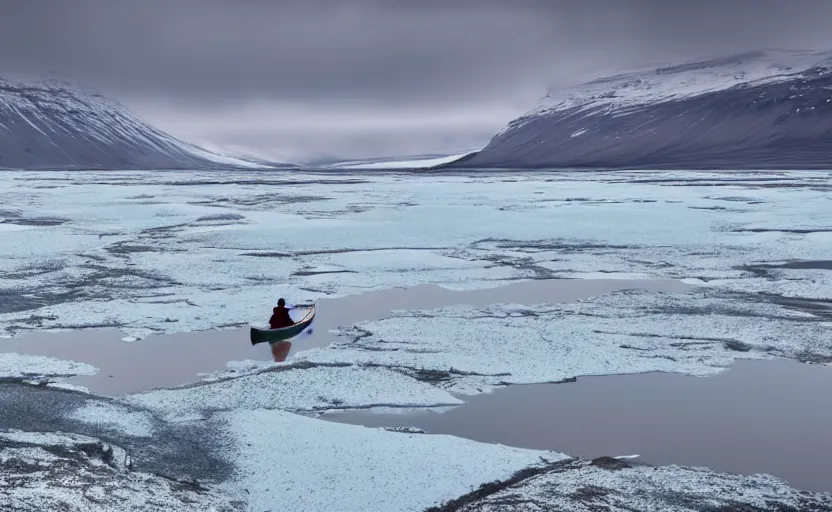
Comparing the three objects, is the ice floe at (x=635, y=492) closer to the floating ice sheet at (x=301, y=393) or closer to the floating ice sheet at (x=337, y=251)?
the floating ice sheet at (x=301, y=393)

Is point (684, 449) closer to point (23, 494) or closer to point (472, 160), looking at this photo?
point (23, 494)

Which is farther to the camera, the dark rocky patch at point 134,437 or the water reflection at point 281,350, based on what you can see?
the water reflection at point 281,350

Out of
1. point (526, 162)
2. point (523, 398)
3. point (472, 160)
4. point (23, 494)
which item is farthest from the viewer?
point (472, 160)

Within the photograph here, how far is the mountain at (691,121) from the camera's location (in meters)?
121

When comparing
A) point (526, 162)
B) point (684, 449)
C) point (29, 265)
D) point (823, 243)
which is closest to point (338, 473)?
point (684, 449)

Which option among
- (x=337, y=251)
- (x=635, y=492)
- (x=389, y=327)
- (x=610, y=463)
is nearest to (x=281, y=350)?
(x=389, y=327)

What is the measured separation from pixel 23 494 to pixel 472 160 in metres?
153

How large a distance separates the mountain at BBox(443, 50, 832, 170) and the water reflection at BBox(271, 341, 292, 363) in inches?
3723

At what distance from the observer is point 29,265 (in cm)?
1409

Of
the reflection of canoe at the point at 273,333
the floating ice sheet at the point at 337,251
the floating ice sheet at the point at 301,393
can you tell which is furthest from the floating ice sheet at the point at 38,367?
the reflection of canoe at the point at 273,333

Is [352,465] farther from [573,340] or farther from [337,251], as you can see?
[337,251]

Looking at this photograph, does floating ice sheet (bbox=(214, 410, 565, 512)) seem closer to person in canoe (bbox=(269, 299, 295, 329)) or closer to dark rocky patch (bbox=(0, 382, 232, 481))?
dark rocky patch (bbox=(0, 382, 232, 481))

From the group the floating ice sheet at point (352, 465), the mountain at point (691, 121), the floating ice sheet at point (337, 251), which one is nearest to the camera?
the floating ice sheet at point (352, 465)

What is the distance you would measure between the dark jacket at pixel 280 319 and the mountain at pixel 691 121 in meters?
94.4
